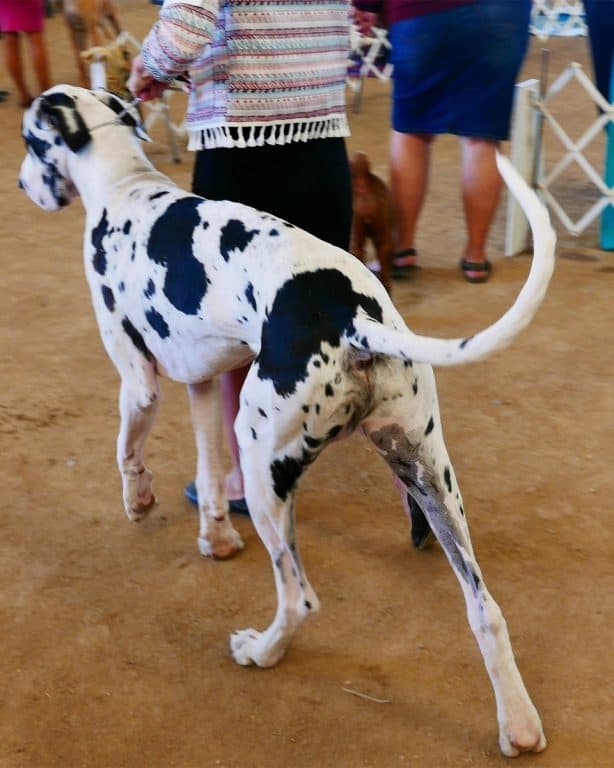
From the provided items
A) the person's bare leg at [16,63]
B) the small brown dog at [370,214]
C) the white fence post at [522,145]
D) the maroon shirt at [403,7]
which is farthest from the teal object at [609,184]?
the person's bare leg at [16,63]

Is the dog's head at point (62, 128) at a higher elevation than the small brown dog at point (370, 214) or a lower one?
higher

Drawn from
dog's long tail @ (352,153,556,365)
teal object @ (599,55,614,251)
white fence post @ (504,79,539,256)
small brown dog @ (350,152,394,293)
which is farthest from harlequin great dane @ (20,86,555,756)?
teal object @ (599,55,614,251)

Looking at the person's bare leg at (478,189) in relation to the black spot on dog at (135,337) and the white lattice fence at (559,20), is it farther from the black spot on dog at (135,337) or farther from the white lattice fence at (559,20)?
the white lattice fence at (559,20)

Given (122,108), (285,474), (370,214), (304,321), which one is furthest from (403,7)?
(285,474)

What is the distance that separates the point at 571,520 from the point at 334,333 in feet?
4.04

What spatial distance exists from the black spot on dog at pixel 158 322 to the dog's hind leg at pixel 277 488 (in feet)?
1.07

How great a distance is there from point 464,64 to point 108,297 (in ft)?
7.40

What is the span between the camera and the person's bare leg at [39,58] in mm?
7078

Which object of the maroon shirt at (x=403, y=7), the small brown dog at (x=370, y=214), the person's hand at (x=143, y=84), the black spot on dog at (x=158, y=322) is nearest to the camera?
the black spot on dog at (x=158, y=322)

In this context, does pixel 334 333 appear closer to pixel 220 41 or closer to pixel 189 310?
pixel 189 310

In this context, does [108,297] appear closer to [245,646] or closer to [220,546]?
[220,546]

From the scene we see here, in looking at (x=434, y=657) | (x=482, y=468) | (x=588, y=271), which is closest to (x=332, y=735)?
(x=434, y=657)

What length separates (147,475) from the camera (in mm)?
2672

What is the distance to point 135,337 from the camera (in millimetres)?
2297
